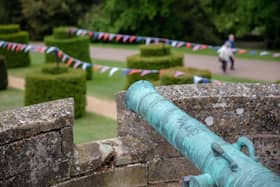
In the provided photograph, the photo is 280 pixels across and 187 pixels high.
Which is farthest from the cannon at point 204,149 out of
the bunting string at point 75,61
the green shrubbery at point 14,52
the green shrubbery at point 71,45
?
the green shrubbery at point 14,52

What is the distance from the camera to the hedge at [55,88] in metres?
13.2

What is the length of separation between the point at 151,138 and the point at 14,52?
60.3 ft

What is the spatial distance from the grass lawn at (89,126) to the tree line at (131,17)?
15.0 metres

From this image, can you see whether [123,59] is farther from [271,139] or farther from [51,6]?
[271,139]

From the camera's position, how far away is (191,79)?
11859 mm

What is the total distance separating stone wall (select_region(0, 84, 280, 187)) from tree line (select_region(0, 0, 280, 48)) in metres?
23.5

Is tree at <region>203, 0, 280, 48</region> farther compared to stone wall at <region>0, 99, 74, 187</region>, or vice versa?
tree at <region>203, 0, 280, 48</region>

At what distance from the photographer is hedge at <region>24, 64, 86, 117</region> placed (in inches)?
519

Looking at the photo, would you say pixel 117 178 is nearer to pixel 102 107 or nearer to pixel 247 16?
pixel 102 107

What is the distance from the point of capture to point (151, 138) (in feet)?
15.2

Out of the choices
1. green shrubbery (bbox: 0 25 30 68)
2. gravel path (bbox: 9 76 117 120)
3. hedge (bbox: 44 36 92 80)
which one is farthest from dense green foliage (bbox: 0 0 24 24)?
gravel path (bbox: 9 76 117 120)

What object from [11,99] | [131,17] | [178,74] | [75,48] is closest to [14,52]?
[75,48]

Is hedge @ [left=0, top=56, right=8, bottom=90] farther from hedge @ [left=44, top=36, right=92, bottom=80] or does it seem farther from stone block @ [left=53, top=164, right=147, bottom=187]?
stone block @ [left=53, top=164, right=147, bottom=187]

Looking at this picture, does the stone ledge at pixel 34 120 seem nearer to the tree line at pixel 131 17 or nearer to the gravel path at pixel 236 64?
the gravel path at pixel 236 64
